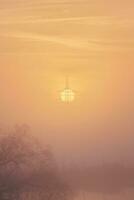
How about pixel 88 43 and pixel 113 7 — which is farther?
pixel 88 43

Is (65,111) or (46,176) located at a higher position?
(65,111)

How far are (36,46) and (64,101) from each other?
0.36 m

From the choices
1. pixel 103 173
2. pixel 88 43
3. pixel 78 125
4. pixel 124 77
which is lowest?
pixel 103 173

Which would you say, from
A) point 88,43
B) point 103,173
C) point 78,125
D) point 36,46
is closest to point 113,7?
point 88,43

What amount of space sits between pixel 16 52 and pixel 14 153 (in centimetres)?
59

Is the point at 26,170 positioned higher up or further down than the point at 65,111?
further down

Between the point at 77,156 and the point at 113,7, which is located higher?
the point at 113,7

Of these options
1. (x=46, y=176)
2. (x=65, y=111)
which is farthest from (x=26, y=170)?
(x=65, y=111)

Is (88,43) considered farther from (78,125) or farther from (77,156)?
(77,156)

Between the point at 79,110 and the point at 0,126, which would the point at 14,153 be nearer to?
the point at 0,126

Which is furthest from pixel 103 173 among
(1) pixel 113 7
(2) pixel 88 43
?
(1) pixel 113 7

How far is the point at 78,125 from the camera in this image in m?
2.86

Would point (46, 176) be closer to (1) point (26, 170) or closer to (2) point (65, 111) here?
(1) point (26, 170)

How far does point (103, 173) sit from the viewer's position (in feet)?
9.26
